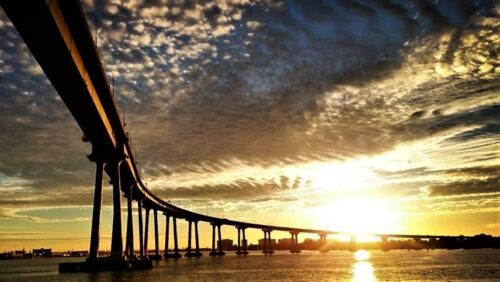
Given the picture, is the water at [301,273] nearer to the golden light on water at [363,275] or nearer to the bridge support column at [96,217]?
the golden light on water at [363,275]

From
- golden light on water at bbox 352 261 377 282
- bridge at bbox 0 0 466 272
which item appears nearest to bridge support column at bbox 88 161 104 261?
bridge at bbox 0 0 466 272

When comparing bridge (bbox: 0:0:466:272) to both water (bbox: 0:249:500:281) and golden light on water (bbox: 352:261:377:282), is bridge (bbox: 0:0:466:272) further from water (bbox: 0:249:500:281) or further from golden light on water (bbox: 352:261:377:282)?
golden light on water (bbox: 352:261:377:282)

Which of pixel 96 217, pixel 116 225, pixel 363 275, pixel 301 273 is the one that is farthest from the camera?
pixel 301 273

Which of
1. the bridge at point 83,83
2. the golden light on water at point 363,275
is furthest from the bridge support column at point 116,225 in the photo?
the golden light on water at point 363,275

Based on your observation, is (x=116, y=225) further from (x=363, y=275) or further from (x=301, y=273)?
(x=363, y=275)

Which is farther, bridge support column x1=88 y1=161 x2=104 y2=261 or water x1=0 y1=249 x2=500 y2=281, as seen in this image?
bridge support column x1=88 y1=161 x2=104 y2=261

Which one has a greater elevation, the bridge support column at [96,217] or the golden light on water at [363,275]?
the bridge support column at [96,217]

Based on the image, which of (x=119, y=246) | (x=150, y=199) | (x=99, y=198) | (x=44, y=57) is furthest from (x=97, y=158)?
(x=150, y=199)

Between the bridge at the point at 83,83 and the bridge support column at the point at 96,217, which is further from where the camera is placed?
the bridge support column at the point at 96,217

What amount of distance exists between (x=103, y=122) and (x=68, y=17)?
2438cm

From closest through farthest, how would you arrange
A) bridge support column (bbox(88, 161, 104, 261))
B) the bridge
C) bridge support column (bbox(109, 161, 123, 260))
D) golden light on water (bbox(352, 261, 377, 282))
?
the bridge → golden light on water (bbox(352, 261, 377, 282)) → bridge support column (bbox(88, 161, 104, 261)) → bridge support column (bbox(109, 161, 123, 260))

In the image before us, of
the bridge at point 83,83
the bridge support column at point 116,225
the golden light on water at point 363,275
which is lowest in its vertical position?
the golden light on water at point 363,275

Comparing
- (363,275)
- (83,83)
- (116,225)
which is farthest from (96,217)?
(363,275)

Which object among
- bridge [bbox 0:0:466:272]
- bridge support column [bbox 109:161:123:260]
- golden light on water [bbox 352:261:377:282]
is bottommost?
golden light on water [bbox 352:261:377:282]
